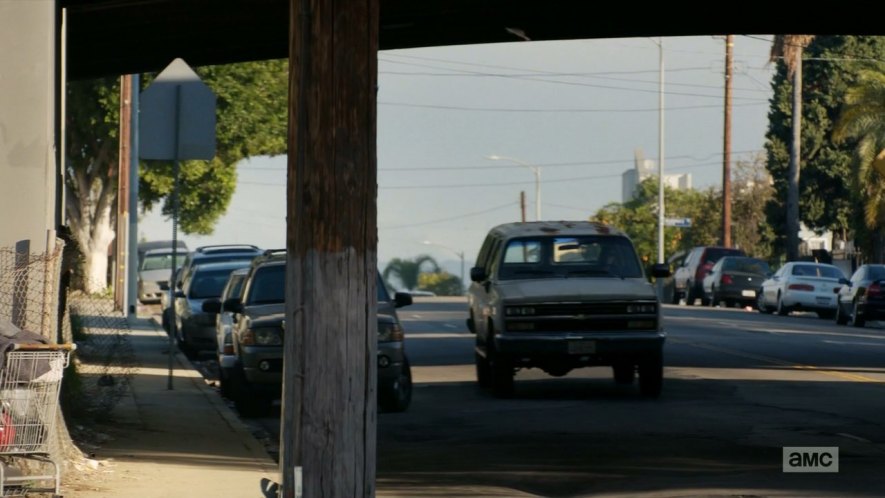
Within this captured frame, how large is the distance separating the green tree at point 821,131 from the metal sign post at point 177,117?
172 feet

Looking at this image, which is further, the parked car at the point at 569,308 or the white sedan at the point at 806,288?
the white sedan at the point at 806,288

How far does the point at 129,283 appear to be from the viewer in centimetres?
4053

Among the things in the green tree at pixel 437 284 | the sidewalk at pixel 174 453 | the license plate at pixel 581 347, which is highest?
the license plate at pixel 581 347

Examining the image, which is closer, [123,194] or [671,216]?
[123,194]

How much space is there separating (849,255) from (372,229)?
62828mm

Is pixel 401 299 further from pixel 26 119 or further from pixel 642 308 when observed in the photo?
pixel 26 119

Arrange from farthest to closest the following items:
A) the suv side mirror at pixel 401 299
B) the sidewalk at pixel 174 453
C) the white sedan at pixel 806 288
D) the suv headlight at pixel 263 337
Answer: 1. the white sedan at pixel 806 288
2. the suv side mirror at pixel 401 299
3. the suv headlight at pixel 263 337
4. the sidewalk at pixel 174 453

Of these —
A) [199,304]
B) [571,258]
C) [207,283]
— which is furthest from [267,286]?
[207,283]

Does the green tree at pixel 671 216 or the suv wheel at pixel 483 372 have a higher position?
the green tree at pixel 671 216

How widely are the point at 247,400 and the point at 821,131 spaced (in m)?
55.9

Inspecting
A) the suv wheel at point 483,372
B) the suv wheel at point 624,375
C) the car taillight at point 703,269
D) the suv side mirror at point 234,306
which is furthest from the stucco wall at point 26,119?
the car taillight at point 703,269

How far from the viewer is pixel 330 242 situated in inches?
360

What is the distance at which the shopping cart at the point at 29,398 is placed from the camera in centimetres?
952

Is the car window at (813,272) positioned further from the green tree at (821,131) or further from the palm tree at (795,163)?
the green tree at (821,131)
